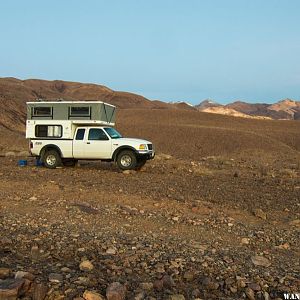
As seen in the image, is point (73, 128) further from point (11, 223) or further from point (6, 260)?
point (6, 260)

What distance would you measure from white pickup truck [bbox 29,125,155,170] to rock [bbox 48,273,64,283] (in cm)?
1212

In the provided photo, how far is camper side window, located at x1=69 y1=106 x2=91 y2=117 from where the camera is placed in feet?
59.4

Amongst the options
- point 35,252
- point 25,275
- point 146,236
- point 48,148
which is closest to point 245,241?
point 146,236

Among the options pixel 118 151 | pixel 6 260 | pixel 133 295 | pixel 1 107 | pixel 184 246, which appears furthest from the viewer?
pixel 1 107

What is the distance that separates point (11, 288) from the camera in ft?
15.6

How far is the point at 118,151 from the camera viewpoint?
693 inches

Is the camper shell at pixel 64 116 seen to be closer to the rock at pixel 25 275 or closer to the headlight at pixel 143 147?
the headlight at pixel 143 147

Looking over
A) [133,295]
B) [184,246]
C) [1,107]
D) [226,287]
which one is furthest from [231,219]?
[1,107]

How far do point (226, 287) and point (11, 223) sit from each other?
4316mm

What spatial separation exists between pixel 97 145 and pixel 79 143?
80cm

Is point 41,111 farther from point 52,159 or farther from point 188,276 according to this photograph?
point 188,276

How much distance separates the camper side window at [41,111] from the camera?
1856 cm

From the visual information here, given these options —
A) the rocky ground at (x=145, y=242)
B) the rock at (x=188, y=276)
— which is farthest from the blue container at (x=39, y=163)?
the rock at (x=188, y=276)

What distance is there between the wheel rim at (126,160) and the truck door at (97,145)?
0.53 m
